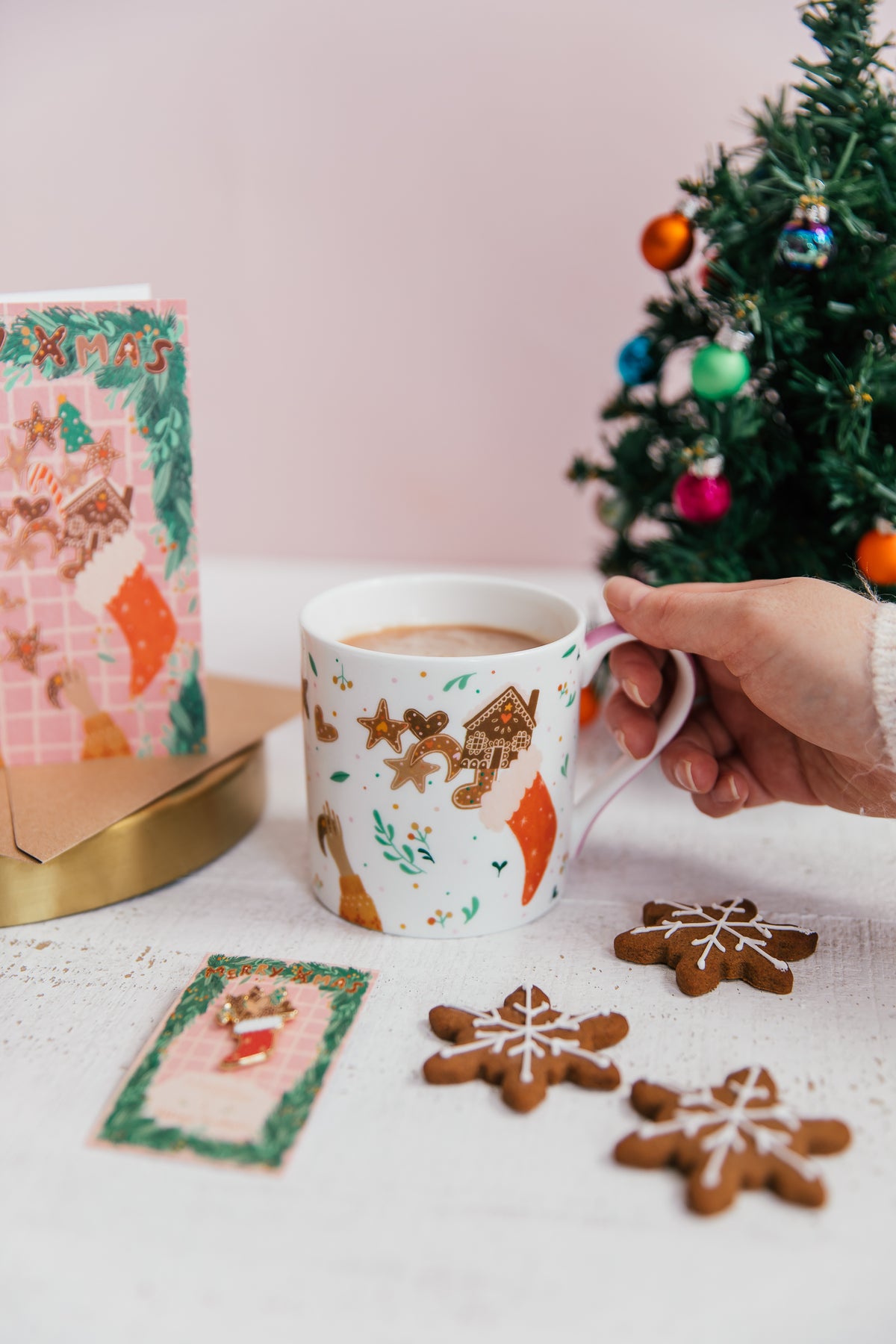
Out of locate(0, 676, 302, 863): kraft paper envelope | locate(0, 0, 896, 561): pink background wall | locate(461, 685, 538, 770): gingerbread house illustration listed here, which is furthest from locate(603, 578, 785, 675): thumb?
locate(0, 0, 896, 561): pink background wall

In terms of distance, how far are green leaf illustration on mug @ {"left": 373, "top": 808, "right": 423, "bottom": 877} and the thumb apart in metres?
0.20

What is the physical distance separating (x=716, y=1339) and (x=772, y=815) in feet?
1.55

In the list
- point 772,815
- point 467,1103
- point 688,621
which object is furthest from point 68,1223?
point 772,815

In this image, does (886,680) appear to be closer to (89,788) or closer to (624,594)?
(624,594)

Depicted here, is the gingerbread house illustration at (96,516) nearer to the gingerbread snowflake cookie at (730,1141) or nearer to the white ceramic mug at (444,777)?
the white ceramic mug at (444,777)

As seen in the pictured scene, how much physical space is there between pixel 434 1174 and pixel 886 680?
0.34 metres

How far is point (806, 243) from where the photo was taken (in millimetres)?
729

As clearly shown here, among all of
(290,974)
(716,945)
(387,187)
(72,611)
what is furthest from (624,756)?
(387,187)

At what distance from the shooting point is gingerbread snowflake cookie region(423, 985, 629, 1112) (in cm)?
51

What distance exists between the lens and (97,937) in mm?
647

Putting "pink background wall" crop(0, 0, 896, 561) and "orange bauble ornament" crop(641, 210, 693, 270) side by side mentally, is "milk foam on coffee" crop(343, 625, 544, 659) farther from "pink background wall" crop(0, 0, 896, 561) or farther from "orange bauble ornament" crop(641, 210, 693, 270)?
"pink background wall" crop(0, 0, 896, 561)

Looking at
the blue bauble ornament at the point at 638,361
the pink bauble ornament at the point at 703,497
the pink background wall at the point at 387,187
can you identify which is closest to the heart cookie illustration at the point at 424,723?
the pink bauble ornament at the point at 703,497

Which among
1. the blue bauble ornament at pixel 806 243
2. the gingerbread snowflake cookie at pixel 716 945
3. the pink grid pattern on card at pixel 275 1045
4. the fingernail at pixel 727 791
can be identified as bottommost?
the pink grid pattern on card at pixel 275 1045

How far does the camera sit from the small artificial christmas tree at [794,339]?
2.43 feet
